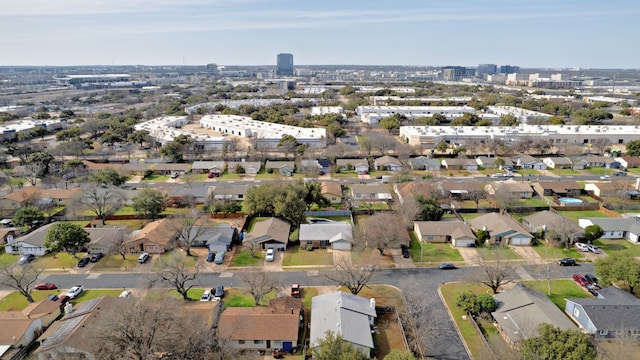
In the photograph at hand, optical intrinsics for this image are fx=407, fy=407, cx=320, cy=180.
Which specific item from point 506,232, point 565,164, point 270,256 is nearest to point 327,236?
point 270,256

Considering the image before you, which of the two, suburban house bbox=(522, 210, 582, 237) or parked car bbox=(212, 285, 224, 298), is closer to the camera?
parked car bbox=(212, 285, 224, 298)

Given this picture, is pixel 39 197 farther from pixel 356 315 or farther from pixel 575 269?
pixel 575 269

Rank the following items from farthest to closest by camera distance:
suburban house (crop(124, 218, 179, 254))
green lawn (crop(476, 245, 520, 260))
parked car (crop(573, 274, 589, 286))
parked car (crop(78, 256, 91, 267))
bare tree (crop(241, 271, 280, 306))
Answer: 1. suburban house (crop(124, 218, 179, 254))
2. green lawn (crop(476, 245, 520, 260))
3. parked car (crop(78, 256, 91, 267))
4. parked car (crop(573, 274, 589, 286))
5. bare tree (crop(241, 271, 280, 306))

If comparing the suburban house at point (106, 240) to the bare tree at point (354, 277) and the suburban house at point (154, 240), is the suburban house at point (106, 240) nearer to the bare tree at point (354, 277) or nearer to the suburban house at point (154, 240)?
the suburban house at point (154, 240)

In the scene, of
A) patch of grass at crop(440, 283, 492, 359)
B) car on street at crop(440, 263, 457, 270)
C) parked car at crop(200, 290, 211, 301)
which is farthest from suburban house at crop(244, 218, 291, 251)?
patch of grass at crop(440, 283, 492, 359)

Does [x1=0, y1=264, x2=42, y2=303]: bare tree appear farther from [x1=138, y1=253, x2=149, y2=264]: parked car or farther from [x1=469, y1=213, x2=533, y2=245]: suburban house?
[x1=469, y1=213, x2=533, y2=245]: suburban house

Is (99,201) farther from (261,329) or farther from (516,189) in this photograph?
(516,189)
